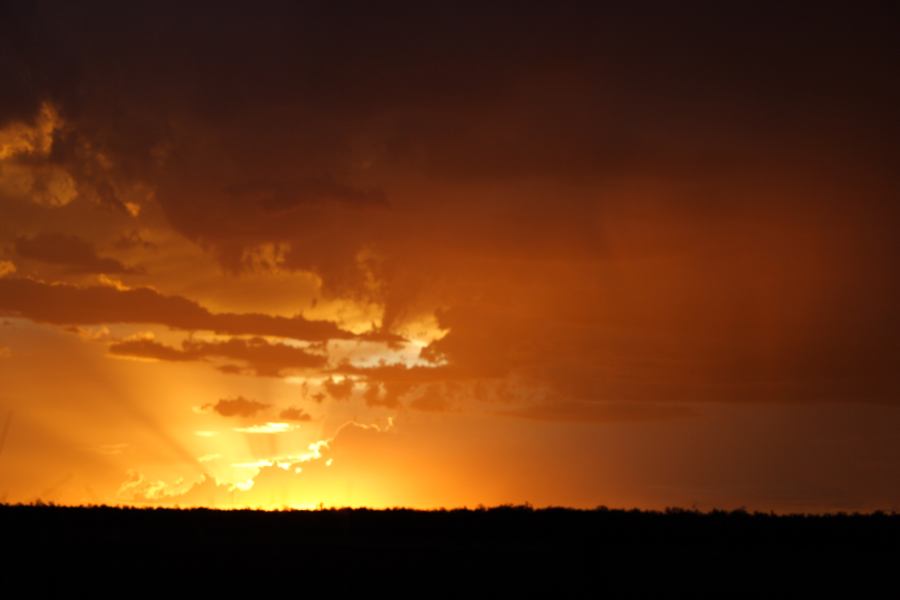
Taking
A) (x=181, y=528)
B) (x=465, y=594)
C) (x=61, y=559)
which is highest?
(x=181, y=528)

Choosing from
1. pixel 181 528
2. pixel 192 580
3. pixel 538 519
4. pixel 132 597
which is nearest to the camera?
pixel 132 597

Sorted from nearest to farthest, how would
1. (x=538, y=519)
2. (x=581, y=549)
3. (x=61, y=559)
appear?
1. (x=61, y=559)
2. (x=581, y=549)
3. (x=538, y=519)

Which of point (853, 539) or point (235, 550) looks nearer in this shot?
point (235, 550)

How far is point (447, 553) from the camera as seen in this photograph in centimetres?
3247

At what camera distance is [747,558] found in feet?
108

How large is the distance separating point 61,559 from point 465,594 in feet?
40.8

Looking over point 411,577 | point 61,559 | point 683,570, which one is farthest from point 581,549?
point 61,559

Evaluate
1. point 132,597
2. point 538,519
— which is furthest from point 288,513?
point 132,597

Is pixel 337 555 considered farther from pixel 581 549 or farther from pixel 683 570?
pixel 683 570

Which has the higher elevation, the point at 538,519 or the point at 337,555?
the point at 538,519

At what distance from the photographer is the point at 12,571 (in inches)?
1075

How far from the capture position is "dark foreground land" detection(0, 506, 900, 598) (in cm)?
2675

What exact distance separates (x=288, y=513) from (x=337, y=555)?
45.7ft

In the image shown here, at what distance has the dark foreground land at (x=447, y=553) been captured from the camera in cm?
2675
